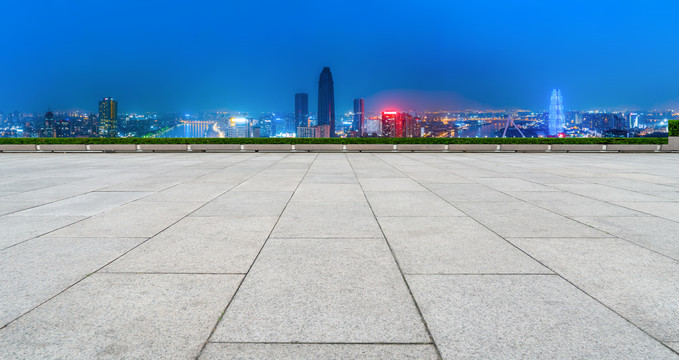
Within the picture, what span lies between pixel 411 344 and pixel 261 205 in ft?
19.4

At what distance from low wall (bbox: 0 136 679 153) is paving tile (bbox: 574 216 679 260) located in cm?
2274

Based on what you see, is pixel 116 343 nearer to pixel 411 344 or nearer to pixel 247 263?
pixel 247 263

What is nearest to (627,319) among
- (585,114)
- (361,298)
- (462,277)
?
(462,277)

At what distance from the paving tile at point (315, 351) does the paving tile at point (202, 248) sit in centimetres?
164

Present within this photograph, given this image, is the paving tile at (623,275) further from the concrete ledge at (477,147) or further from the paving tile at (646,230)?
the concrete ledge at (477,147)

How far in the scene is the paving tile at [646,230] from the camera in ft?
18.1

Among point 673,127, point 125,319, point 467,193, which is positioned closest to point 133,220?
point 125,319

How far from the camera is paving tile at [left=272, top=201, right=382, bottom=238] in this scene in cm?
607

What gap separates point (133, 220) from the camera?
694 cm

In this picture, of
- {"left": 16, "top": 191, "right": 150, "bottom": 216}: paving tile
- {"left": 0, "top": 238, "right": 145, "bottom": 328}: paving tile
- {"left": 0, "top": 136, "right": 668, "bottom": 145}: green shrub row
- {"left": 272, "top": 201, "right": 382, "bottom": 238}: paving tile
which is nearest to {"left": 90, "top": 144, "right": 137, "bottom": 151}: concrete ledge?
{"left": 0, "top": 136, "right": 668, "bottom": 145}: green shrub row

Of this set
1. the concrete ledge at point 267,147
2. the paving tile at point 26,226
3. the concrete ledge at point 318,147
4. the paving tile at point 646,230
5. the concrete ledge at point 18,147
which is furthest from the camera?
the concrete ledge at point 318,147

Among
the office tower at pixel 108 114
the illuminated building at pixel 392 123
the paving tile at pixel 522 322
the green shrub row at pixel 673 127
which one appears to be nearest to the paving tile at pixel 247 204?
the paving tile at pixel 522 322

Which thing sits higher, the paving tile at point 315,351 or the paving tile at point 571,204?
the paving tile at point 571,204

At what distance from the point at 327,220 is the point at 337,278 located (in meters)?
2.76
